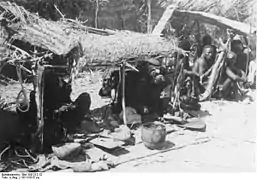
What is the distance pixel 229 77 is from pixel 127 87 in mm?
1234

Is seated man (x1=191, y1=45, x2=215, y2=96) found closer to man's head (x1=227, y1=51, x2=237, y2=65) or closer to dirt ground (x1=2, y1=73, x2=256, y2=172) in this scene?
man's head (x1=227, y1=51, x2=237, y2=65)

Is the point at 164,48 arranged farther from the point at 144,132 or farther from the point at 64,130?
the point at 64,130

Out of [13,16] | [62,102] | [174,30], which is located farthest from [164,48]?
[13,16]

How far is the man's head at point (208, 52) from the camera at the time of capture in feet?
17.0

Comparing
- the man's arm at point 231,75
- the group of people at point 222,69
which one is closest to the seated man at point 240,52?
the group of people at point 222,69

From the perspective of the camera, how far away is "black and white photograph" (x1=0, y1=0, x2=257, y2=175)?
3.72 m

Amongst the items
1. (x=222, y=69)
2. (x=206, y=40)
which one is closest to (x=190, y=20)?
(x=206, y=40)

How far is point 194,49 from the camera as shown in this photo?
514cm

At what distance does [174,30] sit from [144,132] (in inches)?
50.0

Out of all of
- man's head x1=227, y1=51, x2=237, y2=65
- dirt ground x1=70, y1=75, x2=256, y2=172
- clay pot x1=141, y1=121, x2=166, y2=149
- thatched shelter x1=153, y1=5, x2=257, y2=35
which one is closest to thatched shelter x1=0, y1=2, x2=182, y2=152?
dirt ground x1=70, y1=75, x2=256, y2=172

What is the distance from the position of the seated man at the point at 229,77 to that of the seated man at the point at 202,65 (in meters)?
0.20

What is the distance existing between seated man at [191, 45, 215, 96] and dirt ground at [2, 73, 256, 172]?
553mm

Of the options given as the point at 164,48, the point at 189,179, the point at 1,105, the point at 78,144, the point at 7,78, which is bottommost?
the point at 189,179

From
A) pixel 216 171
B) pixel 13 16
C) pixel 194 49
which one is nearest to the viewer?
pixel 13 16
